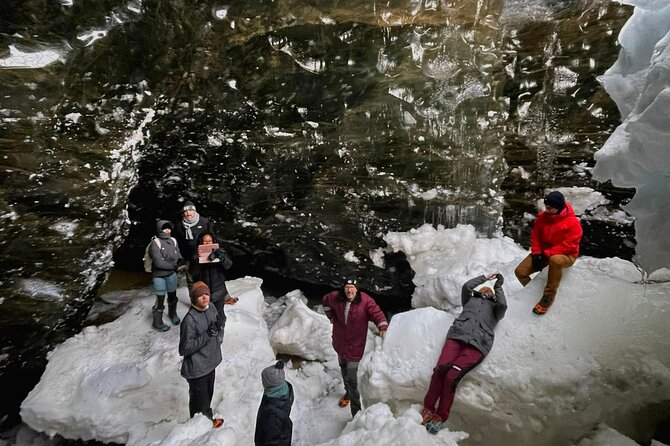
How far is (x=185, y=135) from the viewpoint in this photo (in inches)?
262

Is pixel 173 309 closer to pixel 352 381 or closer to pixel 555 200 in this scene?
pixel 352 381

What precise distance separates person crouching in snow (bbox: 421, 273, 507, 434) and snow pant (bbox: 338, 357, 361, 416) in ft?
2.95

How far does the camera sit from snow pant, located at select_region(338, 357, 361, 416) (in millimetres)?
4531

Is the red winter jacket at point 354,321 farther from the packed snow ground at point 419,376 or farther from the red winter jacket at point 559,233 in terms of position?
the red winter jacket at point 559,233

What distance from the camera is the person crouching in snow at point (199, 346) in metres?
3.81

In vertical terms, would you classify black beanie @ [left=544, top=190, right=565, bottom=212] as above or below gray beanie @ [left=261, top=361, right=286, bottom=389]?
above

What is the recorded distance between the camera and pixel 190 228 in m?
5.30

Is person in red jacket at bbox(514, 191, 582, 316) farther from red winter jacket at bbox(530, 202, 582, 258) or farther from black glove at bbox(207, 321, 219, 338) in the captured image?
black glove at bbox(207, 321, 219, 338)

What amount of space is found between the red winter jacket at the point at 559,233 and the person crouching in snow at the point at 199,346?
3254 millimetres

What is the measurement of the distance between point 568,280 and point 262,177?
4602mm

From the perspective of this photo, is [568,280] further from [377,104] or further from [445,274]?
[377,104]

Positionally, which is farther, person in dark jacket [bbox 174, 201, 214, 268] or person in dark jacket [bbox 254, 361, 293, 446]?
person in dark jacket [bbox 174, 201, 214, 268]

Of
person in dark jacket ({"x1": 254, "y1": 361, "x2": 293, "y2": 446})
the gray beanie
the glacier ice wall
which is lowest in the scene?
person in dark jacket ({"x1": 254, "y1": 361, "x2": 293, "y2": 446})

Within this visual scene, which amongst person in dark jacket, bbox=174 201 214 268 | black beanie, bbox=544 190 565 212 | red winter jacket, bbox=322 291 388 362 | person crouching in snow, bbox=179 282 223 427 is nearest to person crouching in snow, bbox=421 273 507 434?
red winter jacket, bbox=322 291 388 362
